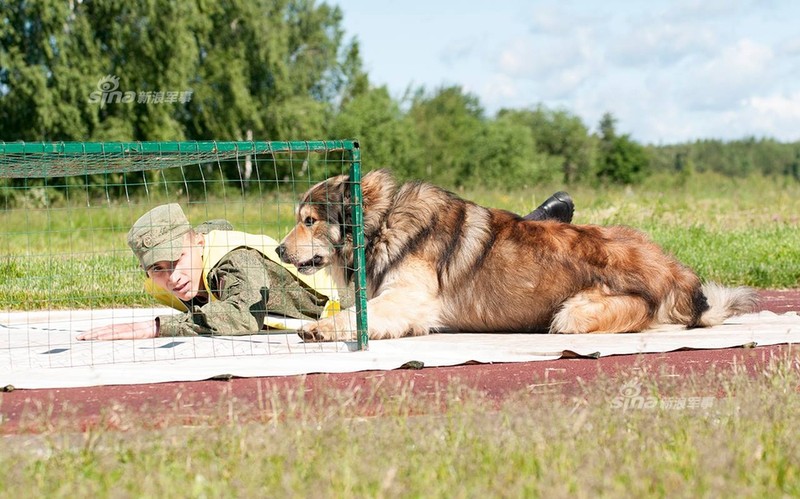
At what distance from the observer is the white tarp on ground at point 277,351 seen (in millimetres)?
4938

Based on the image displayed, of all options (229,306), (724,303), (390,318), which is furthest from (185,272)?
(724,303)

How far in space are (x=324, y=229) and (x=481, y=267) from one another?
107 centimetres

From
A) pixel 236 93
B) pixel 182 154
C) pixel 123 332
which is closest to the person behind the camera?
pixel 182 154

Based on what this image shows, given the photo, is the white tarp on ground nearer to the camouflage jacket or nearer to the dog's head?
the camouflage jacket

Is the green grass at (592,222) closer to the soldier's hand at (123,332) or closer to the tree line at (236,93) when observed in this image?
the soldier's hand at (123,332)

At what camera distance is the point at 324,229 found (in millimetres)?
6152

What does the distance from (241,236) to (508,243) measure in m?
1.83

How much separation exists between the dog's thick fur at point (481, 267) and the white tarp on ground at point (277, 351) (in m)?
0.15

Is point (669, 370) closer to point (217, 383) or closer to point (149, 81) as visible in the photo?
point (217, 383)

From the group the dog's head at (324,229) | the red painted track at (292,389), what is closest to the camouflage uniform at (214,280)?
the dog's head at (324,229)

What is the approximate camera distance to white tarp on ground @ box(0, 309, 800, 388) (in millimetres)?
4938

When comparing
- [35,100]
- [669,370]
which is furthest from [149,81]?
[669,370]

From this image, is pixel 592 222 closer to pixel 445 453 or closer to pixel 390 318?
pixel 390 318

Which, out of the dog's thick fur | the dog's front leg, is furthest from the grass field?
the dog's thick fur
